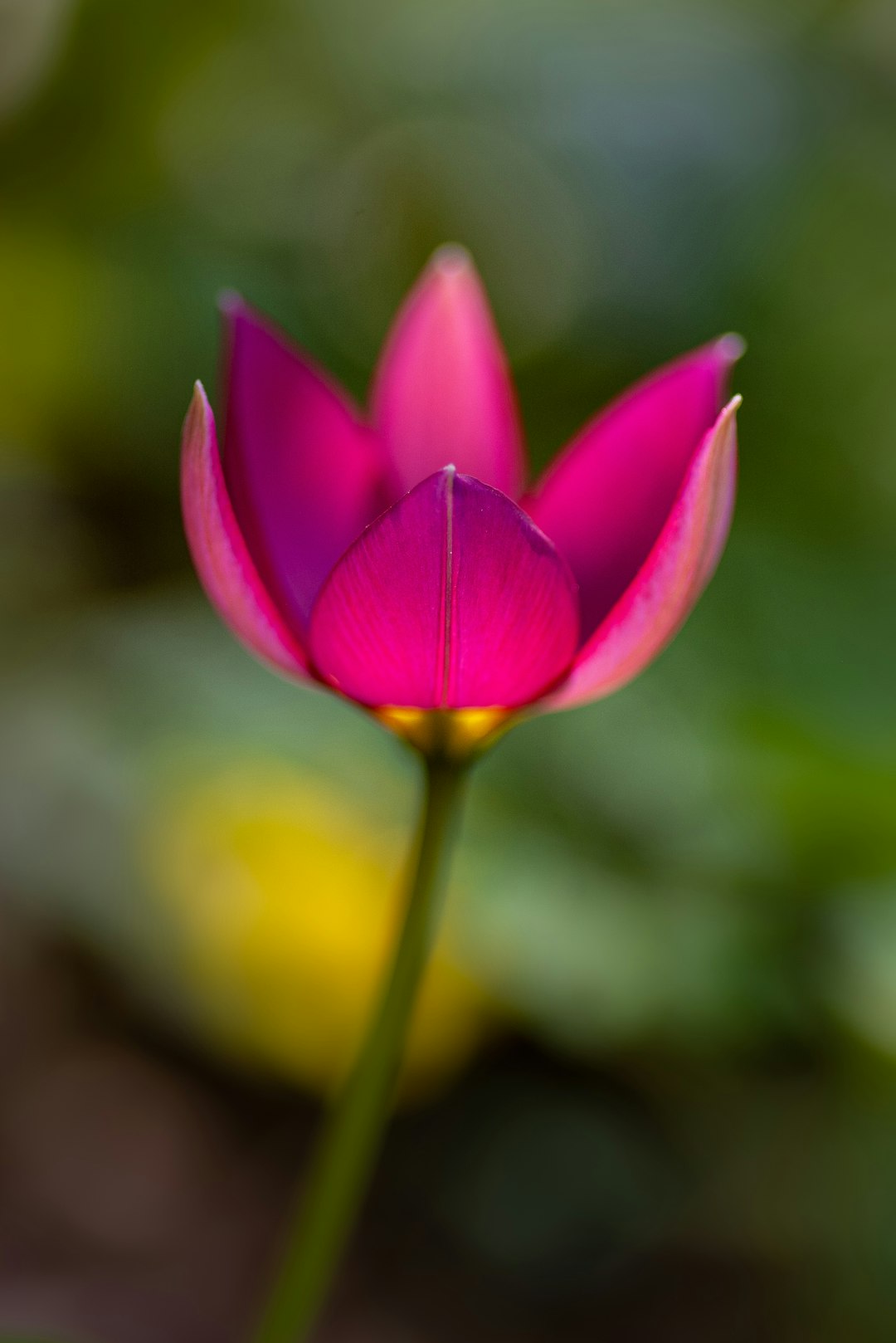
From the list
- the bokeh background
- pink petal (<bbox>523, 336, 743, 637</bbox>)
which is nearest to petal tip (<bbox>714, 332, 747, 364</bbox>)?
pink petal (<bbox>523, 336, 743, 637</bbox>)

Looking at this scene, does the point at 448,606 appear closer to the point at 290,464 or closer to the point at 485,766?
the point at 290,464

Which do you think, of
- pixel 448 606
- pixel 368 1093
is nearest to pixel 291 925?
pixel 368 1093

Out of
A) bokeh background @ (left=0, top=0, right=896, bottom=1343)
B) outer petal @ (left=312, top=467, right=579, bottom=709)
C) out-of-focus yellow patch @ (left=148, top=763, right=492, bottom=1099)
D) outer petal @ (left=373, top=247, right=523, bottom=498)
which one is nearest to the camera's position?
outer petal @ (left=312, top=467, right=579, bottom=709)

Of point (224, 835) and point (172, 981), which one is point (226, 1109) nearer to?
point (172, 981)

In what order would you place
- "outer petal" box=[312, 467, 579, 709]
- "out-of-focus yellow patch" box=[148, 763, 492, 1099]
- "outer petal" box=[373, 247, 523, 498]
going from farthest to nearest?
"out-of-focus yellow patch" box=[148, 763, 492, 1099] < "outer petal" box=[373, 247, 523, 498] < "outer petal" box=[312, 467, 579, 709]

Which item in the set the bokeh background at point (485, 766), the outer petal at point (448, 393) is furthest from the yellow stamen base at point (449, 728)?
the bokeh background at point (485, 766)

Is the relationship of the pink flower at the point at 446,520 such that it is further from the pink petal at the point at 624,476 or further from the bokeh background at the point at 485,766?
the bokeh background at the point at 485,766

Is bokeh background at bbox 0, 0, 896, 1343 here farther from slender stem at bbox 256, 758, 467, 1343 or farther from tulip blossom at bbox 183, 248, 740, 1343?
tulip blossom at bbox 183, 248, 740, 1343
